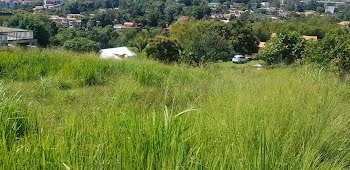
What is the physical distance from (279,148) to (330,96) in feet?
6.58

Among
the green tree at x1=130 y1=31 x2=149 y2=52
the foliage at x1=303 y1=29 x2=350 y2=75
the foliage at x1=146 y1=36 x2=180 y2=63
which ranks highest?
the foliage at x1=303 y1=29 x2=350 y2=75

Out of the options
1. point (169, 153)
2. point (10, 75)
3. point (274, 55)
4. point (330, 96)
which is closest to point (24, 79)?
point (10, 75)

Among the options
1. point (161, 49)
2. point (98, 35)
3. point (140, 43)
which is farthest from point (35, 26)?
point (98, 35)

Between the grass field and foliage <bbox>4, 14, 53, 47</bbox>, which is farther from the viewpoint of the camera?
foliage <bbox>4, 14, 53, 47</bbox>

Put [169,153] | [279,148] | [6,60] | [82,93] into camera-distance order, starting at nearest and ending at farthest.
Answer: [169,153]
[279,148]
[82,93]
[6,60]

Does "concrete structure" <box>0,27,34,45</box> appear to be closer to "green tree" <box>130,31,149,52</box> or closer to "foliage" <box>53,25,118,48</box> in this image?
"green tree" <box>130,31,149,52</box>

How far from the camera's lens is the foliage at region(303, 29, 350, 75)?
8.62 metres

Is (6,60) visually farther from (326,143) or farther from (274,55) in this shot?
(274,55)

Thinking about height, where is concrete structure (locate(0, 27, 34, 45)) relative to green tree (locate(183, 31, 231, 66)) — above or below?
above

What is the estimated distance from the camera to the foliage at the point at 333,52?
8625mm

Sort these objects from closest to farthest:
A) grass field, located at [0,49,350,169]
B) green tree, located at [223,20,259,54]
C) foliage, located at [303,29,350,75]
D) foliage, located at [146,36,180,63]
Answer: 1. grass field, located at [0,49,350,169]
2. foliage, located at [303,29,350,75]
3. foliage, located at [146,36,180,63]
4. green tree, located at [223,20,259,54]

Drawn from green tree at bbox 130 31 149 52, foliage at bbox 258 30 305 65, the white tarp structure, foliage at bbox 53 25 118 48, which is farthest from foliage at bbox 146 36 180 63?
foliage at bbox 53 25 118 48

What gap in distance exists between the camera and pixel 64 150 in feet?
6.03

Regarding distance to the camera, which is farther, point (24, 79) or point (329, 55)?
point (329, 55)
